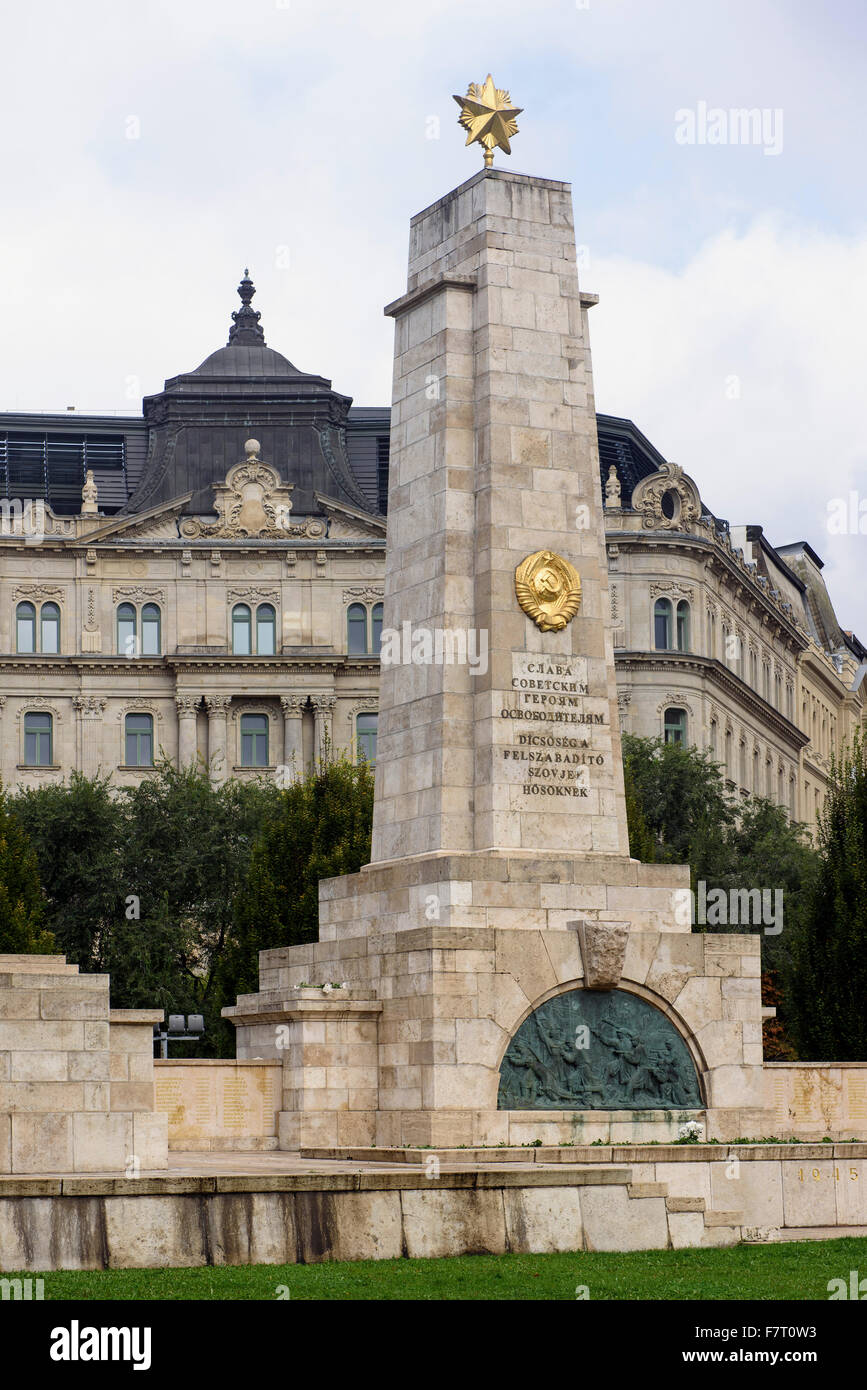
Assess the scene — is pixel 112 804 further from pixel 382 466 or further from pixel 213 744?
pixel 382 466

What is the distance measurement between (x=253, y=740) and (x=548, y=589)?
215ft

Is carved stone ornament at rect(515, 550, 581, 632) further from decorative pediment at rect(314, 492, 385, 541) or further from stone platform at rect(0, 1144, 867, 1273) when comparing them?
decorative pediment at rect(314, 492, 385, 541)

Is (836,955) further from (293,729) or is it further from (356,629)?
(356,629)

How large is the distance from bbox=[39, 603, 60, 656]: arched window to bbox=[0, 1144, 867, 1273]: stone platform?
70.9 meters

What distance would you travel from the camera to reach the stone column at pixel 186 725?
313ft

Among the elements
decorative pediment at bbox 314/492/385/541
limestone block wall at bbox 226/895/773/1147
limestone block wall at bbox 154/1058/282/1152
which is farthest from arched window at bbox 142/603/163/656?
limestone block wall at bbox 154/1058/282/1152

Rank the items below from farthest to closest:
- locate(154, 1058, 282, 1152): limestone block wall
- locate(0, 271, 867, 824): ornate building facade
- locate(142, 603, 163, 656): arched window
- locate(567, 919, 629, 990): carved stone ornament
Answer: locate(142, 603, 163, 656): arched window
locate(0, 271, 867, 824): ornate building facade
locate(154, 1058, 282, 1152): limestone block wall
locate(567, 919, 629, 990): carved stone ornament

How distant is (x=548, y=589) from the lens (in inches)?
1245

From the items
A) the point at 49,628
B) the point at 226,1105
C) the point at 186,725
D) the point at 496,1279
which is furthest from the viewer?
the point at 49,628

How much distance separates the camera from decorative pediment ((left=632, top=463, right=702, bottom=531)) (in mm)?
94938

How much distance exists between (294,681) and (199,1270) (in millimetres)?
75457

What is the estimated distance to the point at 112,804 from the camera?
7406cm

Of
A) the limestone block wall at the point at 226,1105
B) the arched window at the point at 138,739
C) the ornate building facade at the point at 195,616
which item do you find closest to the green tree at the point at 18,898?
the limestone block wall at the point at 226,1105

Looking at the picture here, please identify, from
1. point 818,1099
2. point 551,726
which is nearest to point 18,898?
point 818,1099
